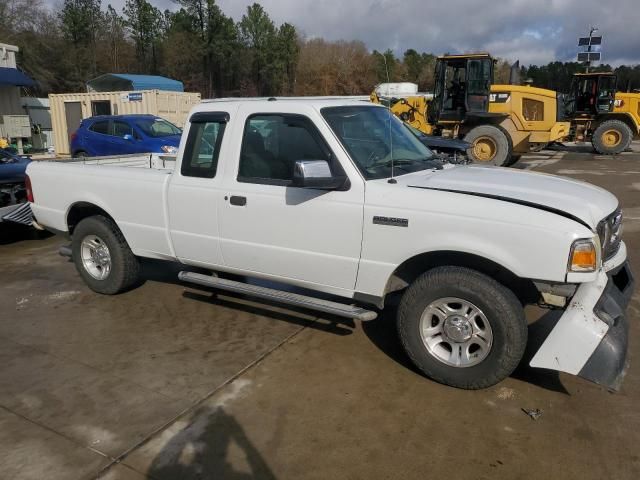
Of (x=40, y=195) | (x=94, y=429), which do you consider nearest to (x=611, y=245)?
(x=94, y=429)

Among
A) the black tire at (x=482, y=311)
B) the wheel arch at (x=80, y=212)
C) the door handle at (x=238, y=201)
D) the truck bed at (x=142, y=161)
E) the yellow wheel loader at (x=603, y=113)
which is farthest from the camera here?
the yellow wheel loader at (x=603, y=113)

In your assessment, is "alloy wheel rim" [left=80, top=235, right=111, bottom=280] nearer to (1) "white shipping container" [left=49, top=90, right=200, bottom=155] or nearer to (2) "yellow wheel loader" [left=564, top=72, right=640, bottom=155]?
(1) "white shipping container" [left=49, top=90, right=200, bottom=155]

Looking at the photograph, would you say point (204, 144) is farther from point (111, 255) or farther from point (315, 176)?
point (111, 255)

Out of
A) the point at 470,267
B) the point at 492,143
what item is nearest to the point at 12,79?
the point at 492,143

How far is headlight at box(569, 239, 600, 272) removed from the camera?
10.4ft

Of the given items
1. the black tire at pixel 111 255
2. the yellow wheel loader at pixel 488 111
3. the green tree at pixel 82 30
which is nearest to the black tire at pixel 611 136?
the yellow wheel loader at pixel 488 111

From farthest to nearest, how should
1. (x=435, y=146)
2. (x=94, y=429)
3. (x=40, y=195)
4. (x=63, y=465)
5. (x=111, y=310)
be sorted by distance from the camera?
(x=435, y=146)
(x=40, y=195)
(x=111, y=310)
(x=94, y=429)
(x=63, y=465)

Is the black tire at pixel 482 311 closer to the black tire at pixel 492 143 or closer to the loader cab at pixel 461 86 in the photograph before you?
the black tire at pixel 492 143

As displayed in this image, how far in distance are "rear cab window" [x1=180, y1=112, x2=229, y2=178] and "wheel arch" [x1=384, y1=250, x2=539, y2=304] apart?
5.83 ft

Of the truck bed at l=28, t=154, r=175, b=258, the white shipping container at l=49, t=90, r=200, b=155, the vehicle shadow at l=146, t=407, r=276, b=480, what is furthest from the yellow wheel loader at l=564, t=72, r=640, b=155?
the vehicle shadow at l=146, t=407, r=276, b=480

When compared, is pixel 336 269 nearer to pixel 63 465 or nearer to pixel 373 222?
pixel 373 222

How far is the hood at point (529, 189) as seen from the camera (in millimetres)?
3375

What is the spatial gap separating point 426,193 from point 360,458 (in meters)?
1.72

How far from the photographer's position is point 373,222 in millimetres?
3740
